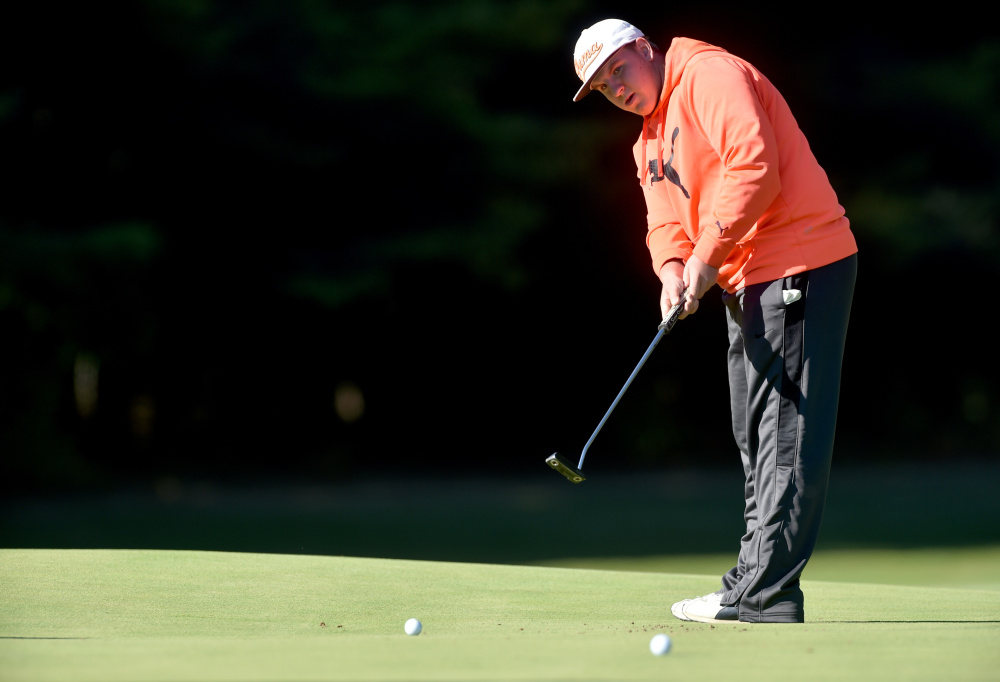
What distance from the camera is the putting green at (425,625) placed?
86.4 inches

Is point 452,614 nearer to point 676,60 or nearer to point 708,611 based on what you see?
point 708,611

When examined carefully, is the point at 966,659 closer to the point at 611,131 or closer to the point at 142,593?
the point at 142,593

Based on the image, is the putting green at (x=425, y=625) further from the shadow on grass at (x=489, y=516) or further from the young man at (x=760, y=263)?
the shadow on grass at (x=489, y=516)

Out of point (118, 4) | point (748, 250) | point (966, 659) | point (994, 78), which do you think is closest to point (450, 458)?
point (118, 4)

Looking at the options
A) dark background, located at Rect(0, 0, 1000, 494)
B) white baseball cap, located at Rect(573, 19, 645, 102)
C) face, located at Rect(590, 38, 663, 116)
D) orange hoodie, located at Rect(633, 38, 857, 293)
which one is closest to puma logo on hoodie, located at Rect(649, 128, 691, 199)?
orange hoodie, located at Rect(633, 38, 857, 293)

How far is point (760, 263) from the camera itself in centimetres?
306

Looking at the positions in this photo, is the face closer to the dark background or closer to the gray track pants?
the gray track pants

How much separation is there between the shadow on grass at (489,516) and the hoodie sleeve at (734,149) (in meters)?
Answer: 4.68

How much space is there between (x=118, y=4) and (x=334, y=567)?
286 inches

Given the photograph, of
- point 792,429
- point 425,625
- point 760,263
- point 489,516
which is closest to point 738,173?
point 760,263

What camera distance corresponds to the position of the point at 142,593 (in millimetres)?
3439

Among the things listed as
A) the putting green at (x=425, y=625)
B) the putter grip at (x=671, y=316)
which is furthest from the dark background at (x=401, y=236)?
the putter grip at (x=671, y=316)

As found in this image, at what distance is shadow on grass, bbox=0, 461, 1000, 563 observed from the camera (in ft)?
26.8

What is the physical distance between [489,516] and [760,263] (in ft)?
22.8
